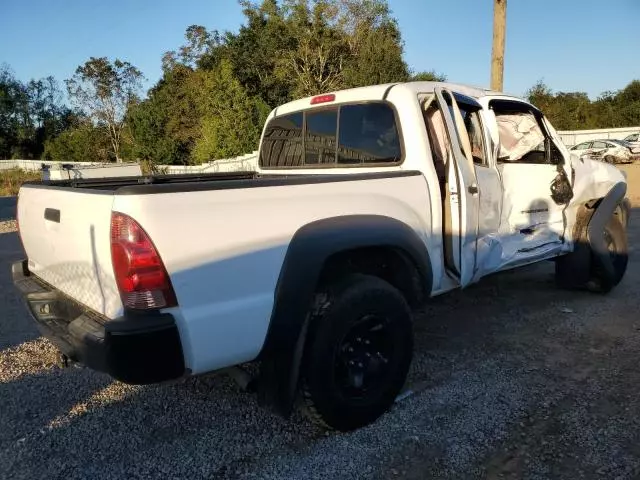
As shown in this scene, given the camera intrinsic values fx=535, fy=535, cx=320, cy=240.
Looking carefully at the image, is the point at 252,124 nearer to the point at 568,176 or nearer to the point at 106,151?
the point at 568,176

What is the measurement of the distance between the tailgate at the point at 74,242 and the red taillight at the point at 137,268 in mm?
56

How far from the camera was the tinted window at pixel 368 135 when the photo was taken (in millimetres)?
3729

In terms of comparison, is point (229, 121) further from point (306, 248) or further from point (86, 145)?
point (86, 145)

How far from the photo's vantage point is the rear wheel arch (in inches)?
106

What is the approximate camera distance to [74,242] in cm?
266

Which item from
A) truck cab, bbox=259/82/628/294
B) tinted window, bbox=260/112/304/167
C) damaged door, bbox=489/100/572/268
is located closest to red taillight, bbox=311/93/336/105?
truck cab, bbox=259/82/628/294

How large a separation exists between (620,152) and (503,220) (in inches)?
1042

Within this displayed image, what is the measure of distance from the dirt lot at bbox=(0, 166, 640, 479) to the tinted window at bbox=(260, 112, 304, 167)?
6.28 ft

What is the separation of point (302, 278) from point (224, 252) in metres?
0.46

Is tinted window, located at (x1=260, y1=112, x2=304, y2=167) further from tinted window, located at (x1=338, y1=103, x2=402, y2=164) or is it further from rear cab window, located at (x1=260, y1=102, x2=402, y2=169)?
tinted window, located at (x1=338, y1=103, x2=402, y2=164)

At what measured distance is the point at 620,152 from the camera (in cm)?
2666

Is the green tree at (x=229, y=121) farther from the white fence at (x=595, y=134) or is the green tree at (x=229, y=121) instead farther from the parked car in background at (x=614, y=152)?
the white fence at (x=595, y=134)

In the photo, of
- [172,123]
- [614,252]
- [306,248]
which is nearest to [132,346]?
[306,248]

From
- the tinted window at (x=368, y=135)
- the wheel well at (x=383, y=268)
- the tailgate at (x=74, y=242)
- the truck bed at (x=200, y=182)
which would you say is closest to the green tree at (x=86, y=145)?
the truck bed at (x=200, y=182)
